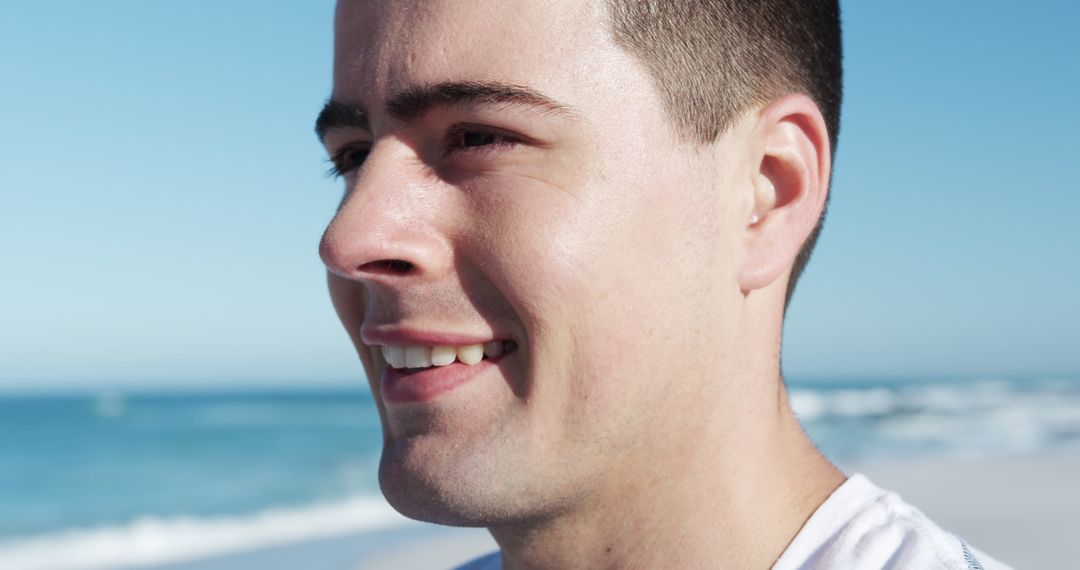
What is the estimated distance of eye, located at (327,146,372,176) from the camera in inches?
85.9

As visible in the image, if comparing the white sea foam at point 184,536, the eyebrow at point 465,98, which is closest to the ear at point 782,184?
the eyebrow at point 465,98

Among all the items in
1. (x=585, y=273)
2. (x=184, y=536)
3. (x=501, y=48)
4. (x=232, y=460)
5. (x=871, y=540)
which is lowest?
(x=871, y=540)

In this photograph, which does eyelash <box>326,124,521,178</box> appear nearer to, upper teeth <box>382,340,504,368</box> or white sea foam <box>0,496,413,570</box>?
upper teeth <box>382,340,504,368</box>

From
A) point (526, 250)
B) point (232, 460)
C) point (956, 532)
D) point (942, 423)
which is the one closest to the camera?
point (526, 250)

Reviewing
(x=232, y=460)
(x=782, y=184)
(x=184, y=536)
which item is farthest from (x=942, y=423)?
(x=782, y=184)

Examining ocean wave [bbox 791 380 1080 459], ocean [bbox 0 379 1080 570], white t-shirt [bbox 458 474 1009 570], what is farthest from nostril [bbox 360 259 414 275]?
ocean wave [bbox 791 380 1080 459]

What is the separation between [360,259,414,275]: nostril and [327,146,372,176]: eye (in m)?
0.36

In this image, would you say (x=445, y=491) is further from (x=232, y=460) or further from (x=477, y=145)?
(x=232, y=460)

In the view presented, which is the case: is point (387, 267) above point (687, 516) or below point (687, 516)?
above

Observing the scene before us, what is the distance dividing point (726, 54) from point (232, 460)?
85.4 feet

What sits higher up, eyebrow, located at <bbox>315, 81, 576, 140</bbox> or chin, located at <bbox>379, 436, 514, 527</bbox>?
eyebrow, located at <bbox>315, 81, 576, 140</bbox>

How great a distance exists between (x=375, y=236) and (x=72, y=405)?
55.8 m

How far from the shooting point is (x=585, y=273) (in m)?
1.83

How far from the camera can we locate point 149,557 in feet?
41.8
